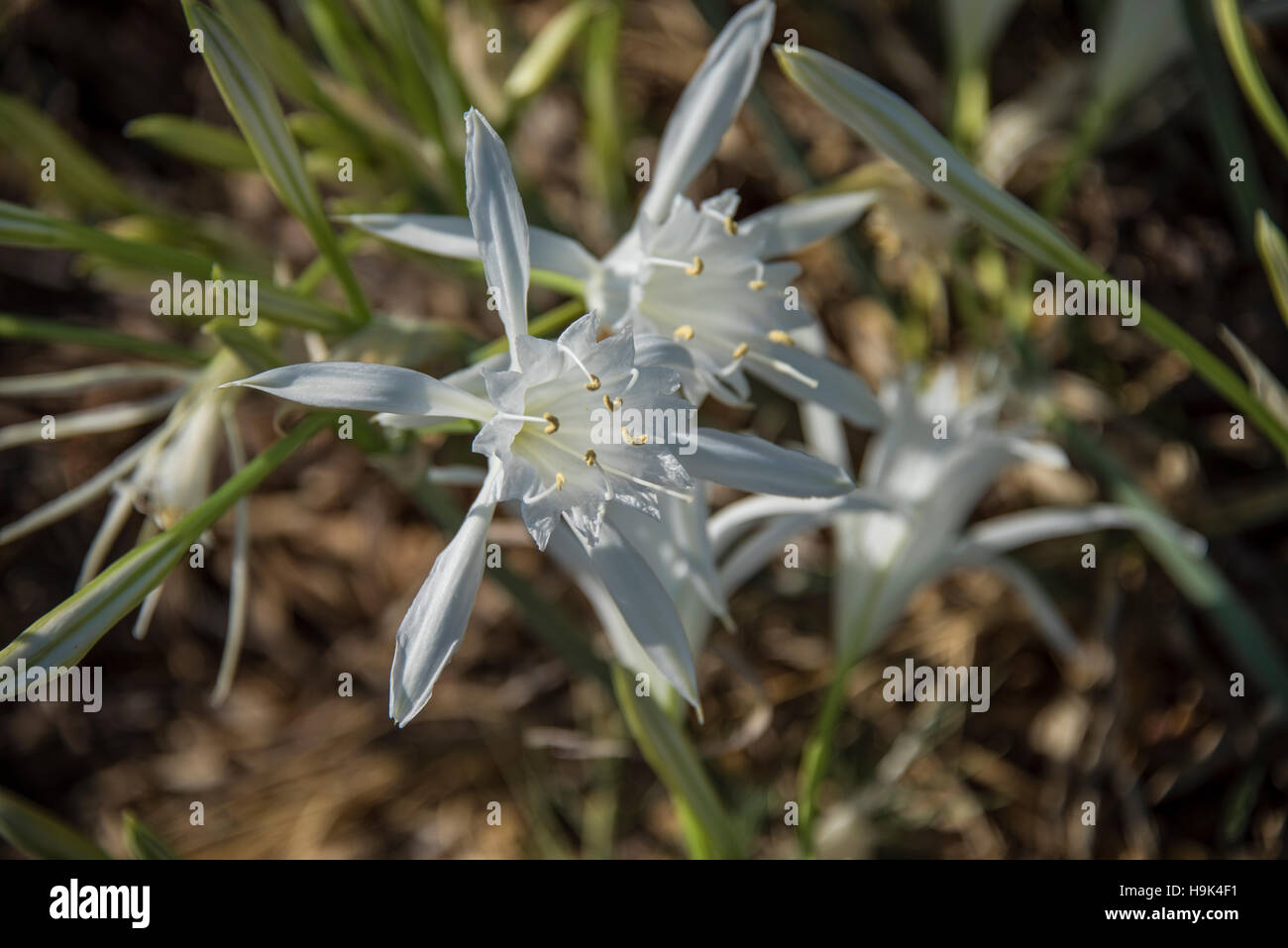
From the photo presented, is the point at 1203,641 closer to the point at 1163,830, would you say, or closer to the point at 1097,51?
the point at 1163,830

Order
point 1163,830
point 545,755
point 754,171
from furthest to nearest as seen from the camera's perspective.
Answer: point 754,171
point 545,755
point 1163,830

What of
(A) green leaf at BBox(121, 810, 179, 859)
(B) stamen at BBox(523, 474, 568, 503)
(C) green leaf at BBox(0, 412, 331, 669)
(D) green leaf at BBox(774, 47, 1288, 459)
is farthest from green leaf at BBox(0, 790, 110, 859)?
(D) green leaf at BBox(774, 47, 1288, 459)

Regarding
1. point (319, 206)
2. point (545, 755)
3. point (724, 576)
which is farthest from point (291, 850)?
point (319, 206)

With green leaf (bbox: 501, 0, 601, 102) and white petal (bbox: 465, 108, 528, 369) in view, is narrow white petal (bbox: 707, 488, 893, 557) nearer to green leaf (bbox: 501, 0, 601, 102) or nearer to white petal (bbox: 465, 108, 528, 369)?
white petal (bbox: 465, 108, 528, 369)

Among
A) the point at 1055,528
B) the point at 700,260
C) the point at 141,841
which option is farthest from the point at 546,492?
the point at 1055,528

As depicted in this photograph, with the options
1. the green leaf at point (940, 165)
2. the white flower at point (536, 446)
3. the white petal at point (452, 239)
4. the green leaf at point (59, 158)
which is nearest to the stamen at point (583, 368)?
the white flower at point (536, 446)

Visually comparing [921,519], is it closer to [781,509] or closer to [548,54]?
[781,509]

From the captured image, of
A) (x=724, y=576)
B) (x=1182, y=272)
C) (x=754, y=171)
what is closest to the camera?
(x=724, y=576)
